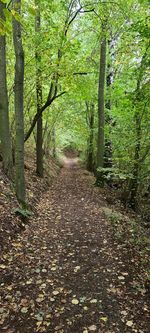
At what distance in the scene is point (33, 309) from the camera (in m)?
3.83

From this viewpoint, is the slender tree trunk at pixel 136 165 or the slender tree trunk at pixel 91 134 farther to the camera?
the slender tree trunk at pixel 91 134

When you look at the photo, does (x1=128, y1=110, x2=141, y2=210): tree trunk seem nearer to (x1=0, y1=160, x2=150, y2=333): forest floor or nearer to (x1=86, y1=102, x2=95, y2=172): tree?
(x1=0, y1=160, x2=150, y2=333): forest floor

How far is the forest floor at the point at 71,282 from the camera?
3.59 meters

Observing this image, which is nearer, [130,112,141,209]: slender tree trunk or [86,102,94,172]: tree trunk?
[130,112,141,209]: slender tree trunk

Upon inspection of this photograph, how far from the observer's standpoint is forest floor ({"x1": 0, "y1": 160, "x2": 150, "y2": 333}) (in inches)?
141

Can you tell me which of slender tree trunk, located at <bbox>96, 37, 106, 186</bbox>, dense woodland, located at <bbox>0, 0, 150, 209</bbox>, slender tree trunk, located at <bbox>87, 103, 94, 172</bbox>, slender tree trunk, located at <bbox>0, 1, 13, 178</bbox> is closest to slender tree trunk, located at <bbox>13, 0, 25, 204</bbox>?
dense woodland, located at <bbox>0, 0, 150, 209</bbox>

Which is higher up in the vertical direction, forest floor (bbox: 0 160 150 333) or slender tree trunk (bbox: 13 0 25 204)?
slender tree trunk (bbox: 13 0 25 204)

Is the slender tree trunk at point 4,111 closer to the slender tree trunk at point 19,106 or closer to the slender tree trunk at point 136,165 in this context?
the slender tree trunk at point 19,106

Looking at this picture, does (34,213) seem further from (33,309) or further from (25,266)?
(33,309)

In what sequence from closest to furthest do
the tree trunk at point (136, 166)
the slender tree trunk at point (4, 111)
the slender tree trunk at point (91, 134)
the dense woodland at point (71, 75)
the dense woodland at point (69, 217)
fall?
1. the dense woodland at point (69, 217)
2. the dense woodland at point (71, 75)
3. the slender tree trunk at point (4, 111)
4. the tree trunk at point (136, 166)
5. the slender tree trunk at point (91, 134)

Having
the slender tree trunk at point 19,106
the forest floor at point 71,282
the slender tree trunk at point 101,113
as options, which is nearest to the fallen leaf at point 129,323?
the forest floor at point 71,282

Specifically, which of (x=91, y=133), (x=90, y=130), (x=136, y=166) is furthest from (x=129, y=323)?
(x=91, y=133)

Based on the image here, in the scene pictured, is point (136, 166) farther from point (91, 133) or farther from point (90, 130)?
point (91, 133)

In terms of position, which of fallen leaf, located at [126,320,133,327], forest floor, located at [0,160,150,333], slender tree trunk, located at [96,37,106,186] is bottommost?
forest floor, located at [0,160,150,333]
